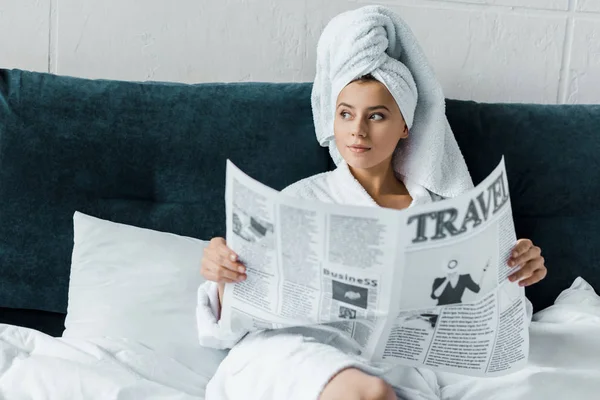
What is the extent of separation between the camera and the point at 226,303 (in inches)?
53.4

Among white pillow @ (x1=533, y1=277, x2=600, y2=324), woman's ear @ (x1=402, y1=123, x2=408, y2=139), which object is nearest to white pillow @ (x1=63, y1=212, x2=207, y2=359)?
woman's ear @ (x1=402, y1=123, x2=408, y2=139)

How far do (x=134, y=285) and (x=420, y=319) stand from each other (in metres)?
0.62

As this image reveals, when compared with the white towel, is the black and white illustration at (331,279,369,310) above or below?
below

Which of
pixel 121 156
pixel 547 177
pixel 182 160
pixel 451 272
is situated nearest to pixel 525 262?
pixel 451 272

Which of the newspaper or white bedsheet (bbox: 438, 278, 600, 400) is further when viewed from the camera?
white bedsheet (bbox: 438, 278, 600, 400)

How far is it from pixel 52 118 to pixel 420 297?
91cm

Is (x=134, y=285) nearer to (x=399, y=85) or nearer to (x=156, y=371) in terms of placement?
(x=156, y=371)

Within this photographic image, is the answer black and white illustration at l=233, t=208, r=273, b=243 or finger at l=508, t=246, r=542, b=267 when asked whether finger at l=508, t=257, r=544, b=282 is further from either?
black and white illustration at l=233, t=208, r=273, b=243

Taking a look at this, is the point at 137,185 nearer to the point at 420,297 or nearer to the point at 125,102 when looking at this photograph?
the point at 125,102

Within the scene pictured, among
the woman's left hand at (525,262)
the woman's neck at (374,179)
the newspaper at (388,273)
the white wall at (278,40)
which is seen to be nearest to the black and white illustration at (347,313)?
the newspaper at (388,273)

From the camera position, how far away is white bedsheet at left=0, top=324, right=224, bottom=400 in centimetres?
133

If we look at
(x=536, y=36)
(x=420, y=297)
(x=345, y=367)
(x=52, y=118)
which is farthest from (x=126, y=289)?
(x=536, y=36)

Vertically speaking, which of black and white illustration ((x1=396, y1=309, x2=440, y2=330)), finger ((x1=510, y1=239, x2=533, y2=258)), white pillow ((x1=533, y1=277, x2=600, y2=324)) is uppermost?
finger ((x1=510, y1=239, x2=533, y2=258))

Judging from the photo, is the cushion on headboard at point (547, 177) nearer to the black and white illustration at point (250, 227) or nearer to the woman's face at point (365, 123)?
the woman's face at point (365, 123)
